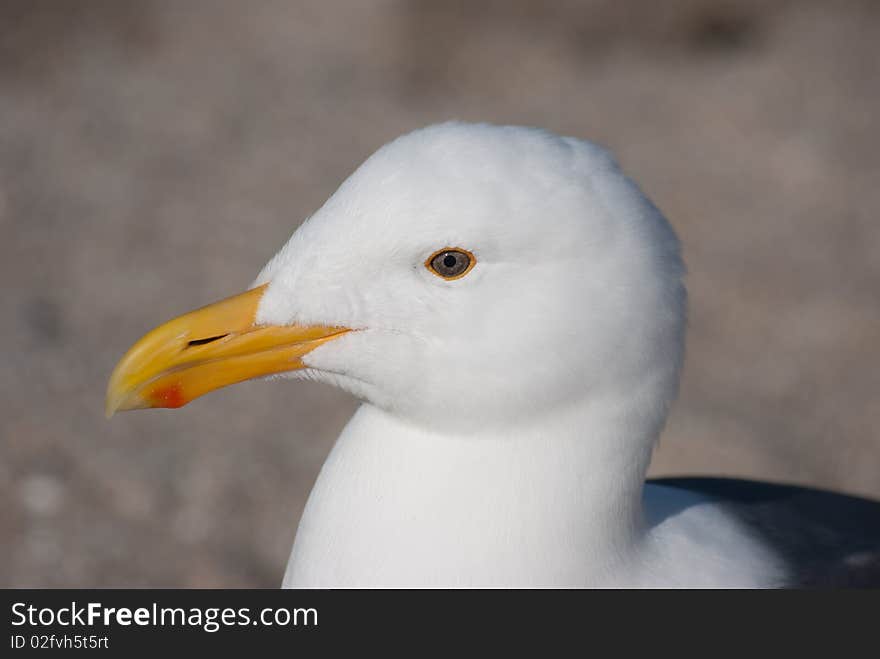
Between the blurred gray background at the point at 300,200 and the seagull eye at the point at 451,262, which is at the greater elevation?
the blurred gray background at the point at 300,200

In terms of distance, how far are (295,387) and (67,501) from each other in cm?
114

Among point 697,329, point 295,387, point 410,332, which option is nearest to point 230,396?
point 295,387

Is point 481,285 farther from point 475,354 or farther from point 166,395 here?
point 166,395

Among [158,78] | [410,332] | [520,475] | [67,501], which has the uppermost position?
[158,78]

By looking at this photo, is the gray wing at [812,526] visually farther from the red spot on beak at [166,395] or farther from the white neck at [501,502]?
the red spot on beak at [166,395]

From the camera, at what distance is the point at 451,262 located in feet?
6.49

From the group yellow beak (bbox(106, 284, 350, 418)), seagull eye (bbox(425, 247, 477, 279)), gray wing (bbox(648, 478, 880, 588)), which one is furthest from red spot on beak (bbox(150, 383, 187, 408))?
gray wing (bbox(648, 478, 880, 588))

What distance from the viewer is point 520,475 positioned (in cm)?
207

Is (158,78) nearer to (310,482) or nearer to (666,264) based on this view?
(310,482)

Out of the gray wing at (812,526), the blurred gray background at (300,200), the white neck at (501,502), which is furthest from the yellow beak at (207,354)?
the blurred gray background at (300,200)

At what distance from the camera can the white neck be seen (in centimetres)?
206

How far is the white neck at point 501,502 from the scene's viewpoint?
2.06 meters

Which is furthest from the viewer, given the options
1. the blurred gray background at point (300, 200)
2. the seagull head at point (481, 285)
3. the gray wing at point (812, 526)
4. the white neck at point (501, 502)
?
the blurred gray background at point (300, 200)

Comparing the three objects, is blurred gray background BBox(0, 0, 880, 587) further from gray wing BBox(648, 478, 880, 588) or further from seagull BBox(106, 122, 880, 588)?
seagull BBox(106, 122, 880, 588)
